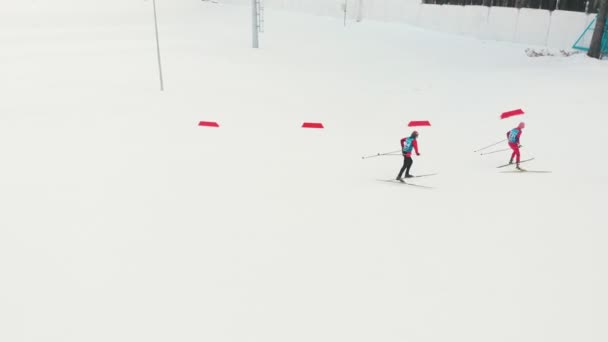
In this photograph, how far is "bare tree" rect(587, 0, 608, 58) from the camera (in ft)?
68.2

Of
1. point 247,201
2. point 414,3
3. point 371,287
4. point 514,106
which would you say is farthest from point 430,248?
point 414,3

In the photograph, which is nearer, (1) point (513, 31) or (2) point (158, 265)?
(2) point (158, 265)

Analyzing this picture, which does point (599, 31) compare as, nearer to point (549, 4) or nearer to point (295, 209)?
point (549, 4)

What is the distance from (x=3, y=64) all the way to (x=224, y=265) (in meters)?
24.0

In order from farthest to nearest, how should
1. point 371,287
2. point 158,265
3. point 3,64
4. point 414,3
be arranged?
point 414,3 → point 3,64 → point 158,265 → point 371,287

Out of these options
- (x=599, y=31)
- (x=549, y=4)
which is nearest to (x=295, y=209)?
(x=599, y=31)

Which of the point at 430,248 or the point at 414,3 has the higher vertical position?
the point at 414,3

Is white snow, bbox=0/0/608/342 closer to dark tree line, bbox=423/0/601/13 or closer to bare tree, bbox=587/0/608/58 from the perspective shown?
bare tree, bbox=587/0/608/58

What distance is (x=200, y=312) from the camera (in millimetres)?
6543

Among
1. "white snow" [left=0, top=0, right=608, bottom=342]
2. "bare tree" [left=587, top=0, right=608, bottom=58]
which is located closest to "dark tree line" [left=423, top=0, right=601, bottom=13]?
"bare tree" [left=587, top=0, right=608, bottom=58]

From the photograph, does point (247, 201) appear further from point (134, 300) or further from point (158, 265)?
point (134, 300)

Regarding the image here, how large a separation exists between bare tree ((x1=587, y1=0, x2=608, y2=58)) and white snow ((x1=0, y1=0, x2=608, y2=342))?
2.78 ft

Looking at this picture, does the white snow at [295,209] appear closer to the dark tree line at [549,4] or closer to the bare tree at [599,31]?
the bare tree at [599,31]

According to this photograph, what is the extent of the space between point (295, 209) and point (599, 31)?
1974 cm
